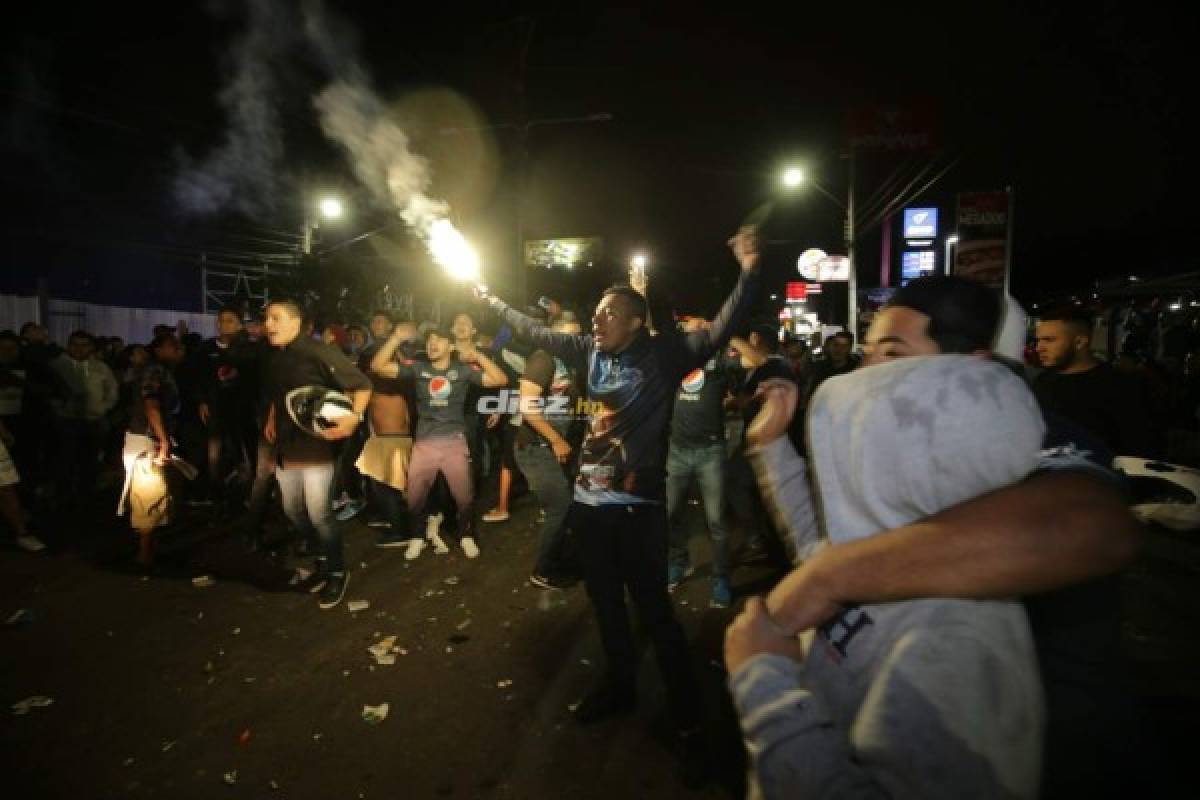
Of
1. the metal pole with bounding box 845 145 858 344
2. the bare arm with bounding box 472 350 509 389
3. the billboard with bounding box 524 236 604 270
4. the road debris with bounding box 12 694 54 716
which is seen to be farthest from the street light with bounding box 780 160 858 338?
the billboard with bounding box 524 236 604 270

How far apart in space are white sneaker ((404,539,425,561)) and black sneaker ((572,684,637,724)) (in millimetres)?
3251

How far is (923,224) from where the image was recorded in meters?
30.0

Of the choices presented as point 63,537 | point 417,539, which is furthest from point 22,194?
point 417,539

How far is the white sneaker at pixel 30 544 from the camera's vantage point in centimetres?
671

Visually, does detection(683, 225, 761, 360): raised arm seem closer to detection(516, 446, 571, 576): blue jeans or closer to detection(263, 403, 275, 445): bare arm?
detection(516, 446, 571, 576): blue jeans

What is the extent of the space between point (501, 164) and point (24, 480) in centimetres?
1256

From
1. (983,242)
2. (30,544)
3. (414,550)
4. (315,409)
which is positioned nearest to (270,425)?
(315,409)

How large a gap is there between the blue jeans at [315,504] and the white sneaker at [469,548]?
144 cm

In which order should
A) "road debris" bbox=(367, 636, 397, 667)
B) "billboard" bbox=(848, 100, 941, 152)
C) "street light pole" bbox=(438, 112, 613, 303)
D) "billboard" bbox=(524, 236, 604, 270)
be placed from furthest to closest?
"billboard" bbox=(524, 236, 604, 270) → "billboard" bbox=(848, 100, 941, 152) → "street light pole" bbox=(438, 112, 613, 303) → "road debris" bbox=(367, 636, 397, 667)

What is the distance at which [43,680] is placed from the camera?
169 inches

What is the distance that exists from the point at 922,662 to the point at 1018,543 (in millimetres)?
227

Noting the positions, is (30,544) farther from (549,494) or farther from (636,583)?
(636,583)

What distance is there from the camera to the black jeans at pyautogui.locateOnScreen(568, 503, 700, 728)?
139 inches

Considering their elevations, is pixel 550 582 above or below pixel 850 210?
below
